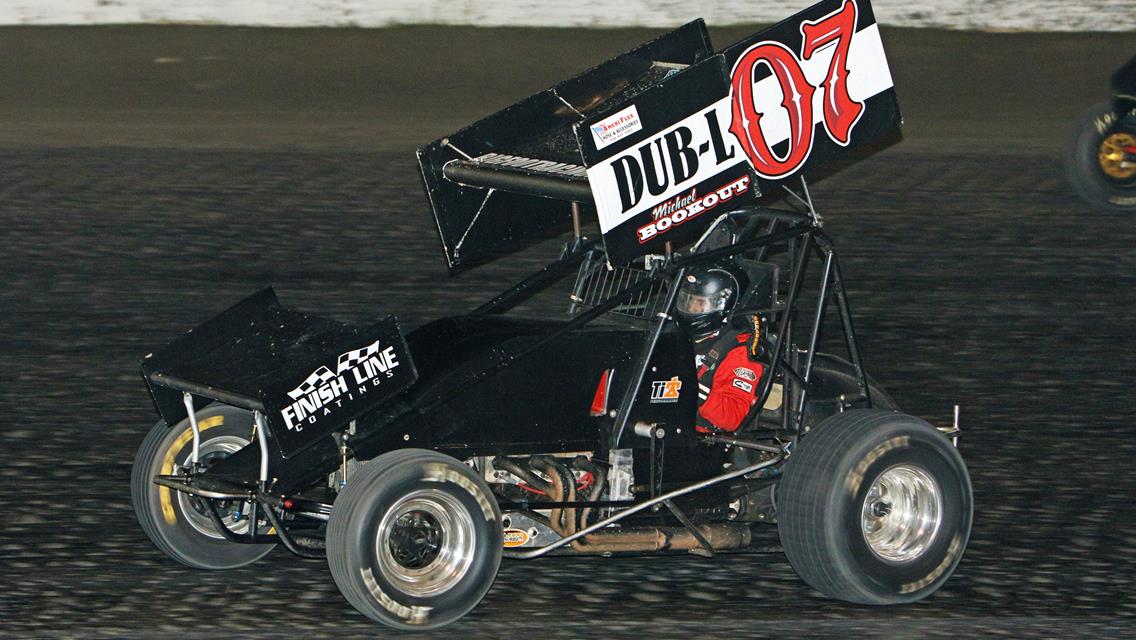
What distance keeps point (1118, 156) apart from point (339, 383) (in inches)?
326

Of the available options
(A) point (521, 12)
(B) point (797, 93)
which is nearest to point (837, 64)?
(B) point (797, 93)

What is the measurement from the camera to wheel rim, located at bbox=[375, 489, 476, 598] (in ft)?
18.5

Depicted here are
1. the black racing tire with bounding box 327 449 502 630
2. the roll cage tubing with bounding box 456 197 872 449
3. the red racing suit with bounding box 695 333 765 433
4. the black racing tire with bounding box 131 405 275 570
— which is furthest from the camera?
the red racing suit with bounding box 695 333 765 433

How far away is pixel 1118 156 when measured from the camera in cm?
1230

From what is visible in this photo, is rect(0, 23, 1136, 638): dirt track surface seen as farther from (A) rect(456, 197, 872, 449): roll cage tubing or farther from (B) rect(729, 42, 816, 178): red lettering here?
(B) rect(729, 42, 816, 178): red lettering

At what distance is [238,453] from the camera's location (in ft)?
20.2

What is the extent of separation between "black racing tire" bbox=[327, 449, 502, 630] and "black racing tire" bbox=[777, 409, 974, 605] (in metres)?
1.11

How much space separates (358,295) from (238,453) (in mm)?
4363

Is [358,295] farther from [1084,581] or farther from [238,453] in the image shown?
[1084,581]

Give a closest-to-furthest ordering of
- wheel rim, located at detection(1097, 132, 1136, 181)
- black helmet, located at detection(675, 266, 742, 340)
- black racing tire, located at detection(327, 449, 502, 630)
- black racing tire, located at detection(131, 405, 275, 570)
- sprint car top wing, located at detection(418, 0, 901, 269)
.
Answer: black racing tire, located at detection(327, 449, 502, 630) < sprint car top wing, located at detection(418, 0, 901, 269) < black racing tire, located at detection(131, 405, 275, 570) < black helmet, located at detection(675, 266, 742, 340) < wheel rim, located at detection(1097, 132, 1136, 181)

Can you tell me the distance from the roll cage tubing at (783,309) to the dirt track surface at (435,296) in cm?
70

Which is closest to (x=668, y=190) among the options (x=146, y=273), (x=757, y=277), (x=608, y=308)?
(x=608, y=308)

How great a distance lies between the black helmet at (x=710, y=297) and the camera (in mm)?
6555

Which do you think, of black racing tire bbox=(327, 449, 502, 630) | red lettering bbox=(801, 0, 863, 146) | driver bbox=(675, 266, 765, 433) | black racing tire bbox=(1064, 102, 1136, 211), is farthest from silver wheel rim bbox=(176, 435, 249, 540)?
black racing tire bbox=(1064, 102, 1136, 211)
